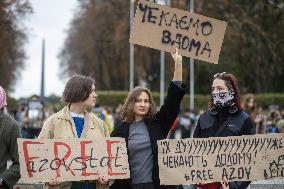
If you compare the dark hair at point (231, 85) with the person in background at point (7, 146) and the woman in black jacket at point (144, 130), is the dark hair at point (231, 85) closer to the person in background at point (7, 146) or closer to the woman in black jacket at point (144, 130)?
the woman in black jacket at point (144, 130)

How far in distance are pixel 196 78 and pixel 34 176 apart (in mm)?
46464

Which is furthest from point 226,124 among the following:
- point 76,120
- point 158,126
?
point 76,120

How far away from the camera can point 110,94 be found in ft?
154

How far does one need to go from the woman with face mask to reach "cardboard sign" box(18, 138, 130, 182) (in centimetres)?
68

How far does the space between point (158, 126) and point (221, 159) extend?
0.55 m

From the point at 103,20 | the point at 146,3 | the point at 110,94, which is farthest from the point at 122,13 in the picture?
the point at 146,3


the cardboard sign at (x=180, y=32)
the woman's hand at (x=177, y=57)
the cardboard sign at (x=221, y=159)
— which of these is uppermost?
the cardboard sign at (x=180, y=32)

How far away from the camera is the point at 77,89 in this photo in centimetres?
554

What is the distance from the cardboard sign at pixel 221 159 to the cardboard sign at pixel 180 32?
1.03 m

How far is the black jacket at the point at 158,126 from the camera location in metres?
5.62

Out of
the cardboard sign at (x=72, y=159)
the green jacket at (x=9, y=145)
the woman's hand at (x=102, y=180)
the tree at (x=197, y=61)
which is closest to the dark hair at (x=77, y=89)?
the cardboard sign at (x=72, y=159)

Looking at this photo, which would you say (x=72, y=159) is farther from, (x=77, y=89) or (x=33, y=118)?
(x=33, y=118)

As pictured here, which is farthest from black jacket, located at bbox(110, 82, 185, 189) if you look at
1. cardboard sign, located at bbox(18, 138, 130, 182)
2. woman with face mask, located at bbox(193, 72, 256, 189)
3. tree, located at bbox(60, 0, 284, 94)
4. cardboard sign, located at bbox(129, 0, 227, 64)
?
tree, located at bbox(60, 0, 284, 94)

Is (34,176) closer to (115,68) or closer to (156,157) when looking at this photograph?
(156,157)
